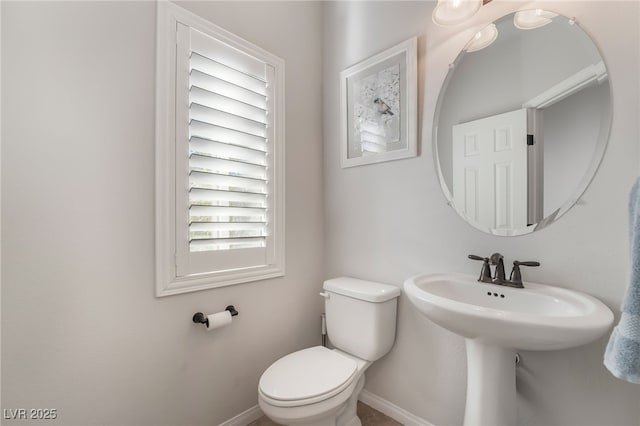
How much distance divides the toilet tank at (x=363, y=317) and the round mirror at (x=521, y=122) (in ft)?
1.92

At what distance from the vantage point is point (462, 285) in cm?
122

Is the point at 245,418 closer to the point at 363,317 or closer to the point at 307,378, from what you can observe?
the point at 307,378

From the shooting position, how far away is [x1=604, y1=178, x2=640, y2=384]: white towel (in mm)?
657

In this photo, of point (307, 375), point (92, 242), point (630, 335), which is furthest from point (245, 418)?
point (630, 335)

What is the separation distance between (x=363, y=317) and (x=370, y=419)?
61 centimetres

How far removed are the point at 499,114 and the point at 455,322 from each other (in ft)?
2.98

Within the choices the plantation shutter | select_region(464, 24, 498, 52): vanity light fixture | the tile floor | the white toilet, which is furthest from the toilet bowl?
select_region(464, 24, 498, 52): vanity light fixture

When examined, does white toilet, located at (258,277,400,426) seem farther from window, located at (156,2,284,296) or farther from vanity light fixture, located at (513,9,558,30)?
vanity light fixture, located at (513,9,558,30)

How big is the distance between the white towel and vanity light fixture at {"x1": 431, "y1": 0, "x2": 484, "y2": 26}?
3.32 ft

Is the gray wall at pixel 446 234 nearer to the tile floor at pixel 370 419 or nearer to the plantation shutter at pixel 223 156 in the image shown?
the tile floor at pixel 370 419

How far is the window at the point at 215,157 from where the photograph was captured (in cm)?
129

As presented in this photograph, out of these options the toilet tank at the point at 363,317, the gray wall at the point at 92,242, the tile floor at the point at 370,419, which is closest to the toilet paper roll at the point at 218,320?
the gray wall at the point at 92,242

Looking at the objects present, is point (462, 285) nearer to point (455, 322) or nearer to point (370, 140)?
point (455, 322)

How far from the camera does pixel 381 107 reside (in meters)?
1.64
